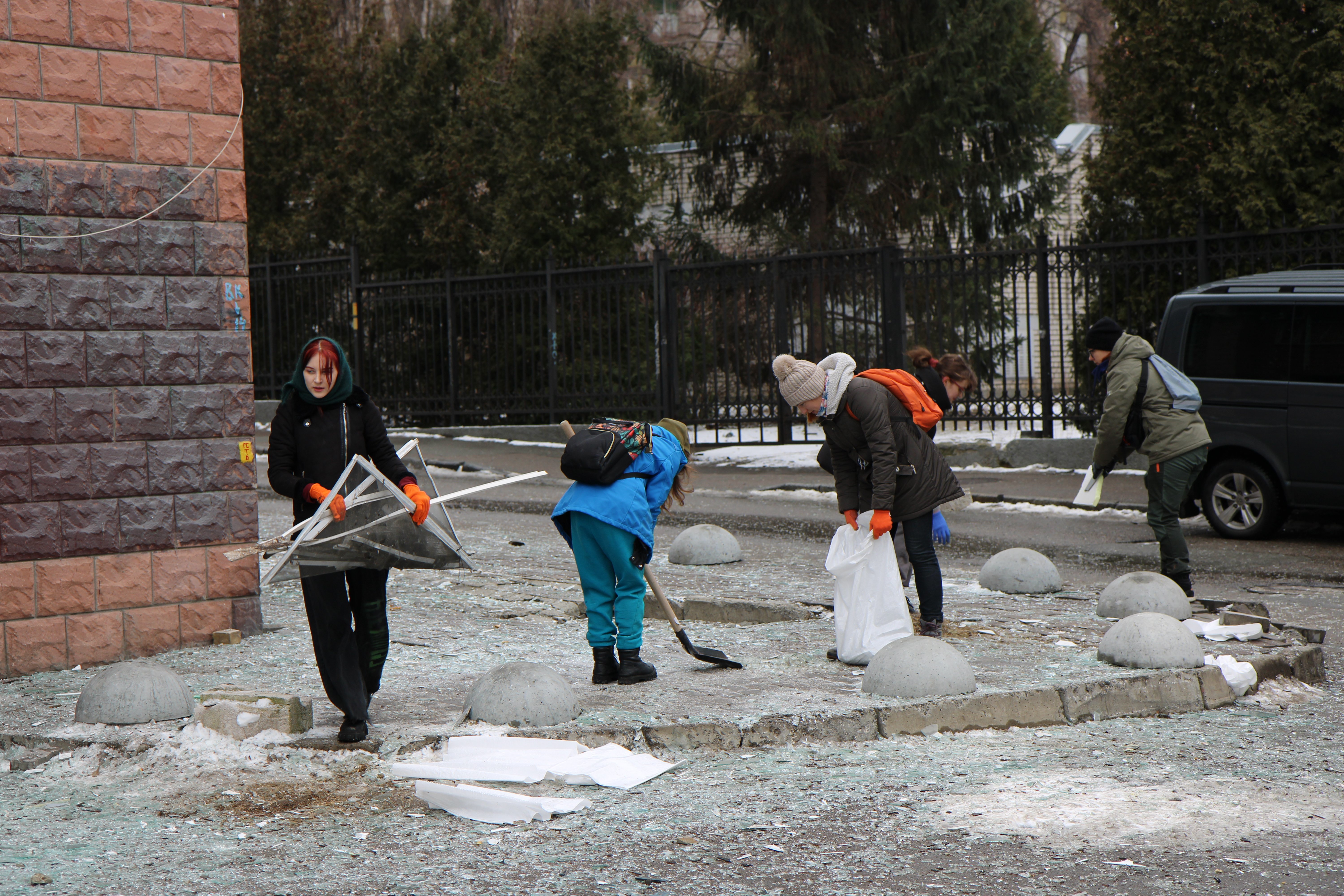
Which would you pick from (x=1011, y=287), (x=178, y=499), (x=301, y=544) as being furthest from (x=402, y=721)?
(x=1011, y=287)

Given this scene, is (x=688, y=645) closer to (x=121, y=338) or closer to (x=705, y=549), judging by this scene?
(x=121, y=338)

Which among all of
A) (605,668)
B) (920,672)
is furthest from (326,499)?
(920,672)

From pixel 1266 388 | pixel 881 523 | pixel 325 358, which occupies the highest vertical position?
pixel 325 358

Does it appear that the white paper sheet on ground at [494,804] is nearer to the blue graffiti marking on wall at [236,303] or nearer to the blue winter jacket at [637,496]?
the blue winter jacket at [637,496]

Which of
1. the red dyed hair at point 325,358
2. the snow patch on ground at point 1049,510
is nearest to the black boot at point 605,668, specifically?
the red dyed hair at point 325,358

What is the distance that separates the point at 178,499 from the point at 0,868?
3.37m

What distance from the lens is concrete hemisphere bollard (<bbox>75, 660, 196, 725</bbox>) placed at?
543cm

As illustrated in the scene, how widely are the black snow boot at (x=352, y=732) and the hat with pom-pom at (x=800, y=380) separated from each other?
246 cm

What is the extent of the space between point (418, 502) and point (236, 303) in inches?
111

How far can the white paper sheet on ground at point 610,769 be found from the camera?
470 cm

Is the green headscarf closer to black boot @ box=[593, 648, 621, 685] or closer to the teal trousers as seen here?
the teal trousers

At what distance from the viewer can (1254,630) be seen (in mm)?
6797

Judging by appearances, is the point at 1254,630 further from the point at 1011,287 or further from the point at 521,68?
the point at 521,68

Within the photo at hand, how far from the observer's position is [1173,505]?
26.7 ft
